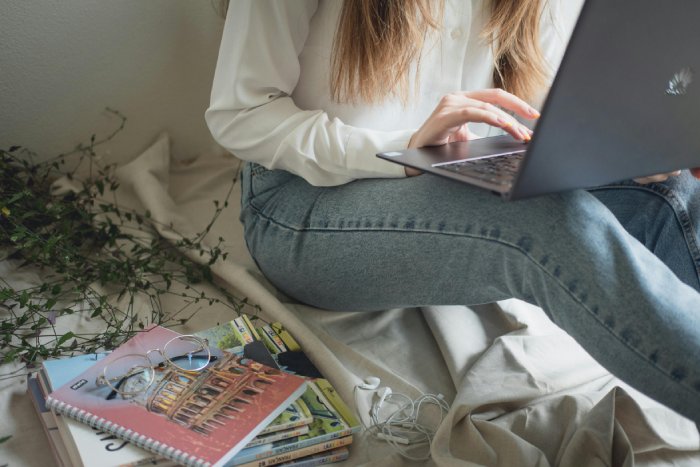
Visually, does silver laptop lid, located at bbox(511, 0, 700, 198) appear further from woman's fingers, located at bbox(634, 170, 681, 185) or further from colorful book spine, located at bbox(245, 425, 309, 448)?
colorful book spine, located at bbox(245, 425, 309, 448)

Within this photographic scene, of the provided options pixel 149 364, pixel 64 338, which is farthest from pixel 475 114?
pixel 64 338

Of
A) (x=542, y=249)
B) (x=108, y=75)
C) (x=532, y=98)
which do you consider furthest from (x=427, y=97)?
(x=108, y=75)

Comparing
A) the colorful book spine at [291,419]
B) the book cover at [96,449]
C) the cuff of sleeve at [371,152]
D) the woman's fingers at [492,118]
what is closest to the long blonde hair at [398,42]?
the cuff of sleeve at [371,152]

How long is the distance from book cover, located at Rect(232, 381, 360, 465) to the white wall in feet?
2.63

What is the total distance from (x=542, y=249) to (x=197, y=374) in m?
0.44

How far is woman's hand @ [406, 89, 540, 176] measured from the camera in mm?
828

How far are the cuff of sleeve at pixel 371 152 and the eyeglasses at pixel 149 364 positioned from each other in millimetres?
304

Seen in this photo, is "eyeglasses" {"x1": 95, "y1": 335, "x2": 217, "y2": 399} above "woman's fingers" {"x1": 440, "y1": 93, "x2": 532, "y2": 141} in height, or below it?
below

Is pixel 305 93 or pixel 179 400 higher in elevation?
pixel 305 93

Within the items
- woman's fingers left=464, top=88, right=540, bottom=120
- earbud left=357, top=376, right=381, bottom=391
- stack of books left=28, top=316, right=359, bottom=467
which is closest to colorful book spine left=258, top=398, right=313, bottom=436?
stack of books left=28, top=316, right=359, bottom=467

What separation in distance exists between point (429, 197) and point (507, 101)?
0.54 ft

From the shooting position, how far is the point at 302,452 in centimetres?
84

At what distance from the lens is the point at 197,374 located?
0.88m

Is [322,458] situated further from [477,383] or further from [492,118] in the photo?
[492,118]
